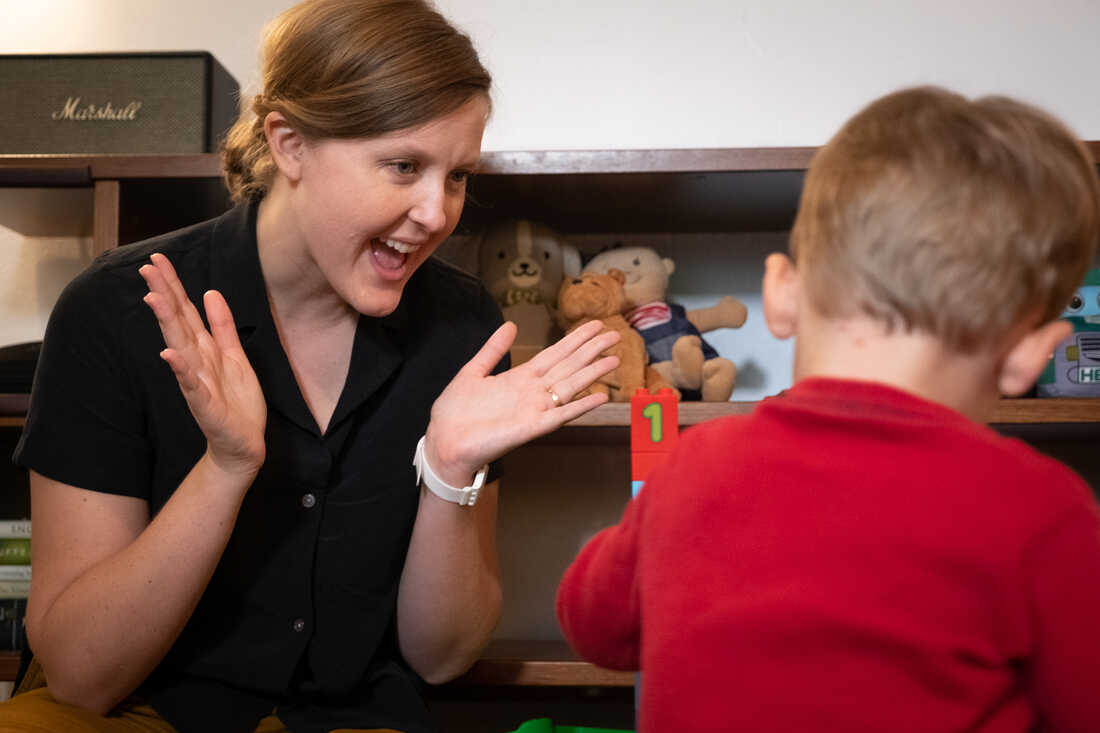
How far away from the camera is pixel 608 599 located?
74 centimetres

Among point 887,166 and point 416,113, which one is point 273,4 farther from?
point 887,166

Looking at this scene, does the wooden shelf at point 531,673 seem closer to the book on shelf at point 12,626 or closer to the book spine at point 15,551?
the book on shelf at point 12,626

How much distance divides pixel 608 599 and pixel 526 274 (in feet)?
3.37

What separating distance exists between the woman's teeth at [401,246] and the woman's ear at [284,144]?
13cm

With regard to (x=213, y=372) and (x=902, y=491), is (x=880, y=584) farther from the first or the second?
(x=213, y=372)

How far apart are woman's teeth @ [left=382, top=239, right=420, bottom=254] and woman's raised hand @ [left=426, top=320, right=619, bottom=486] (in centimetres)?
14

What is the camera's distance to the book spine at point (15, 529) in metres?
1.67

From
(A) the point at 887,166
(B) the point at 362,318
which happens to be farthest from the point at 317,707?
(A) the point at 887,166

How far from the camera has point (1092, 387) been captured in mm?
1543

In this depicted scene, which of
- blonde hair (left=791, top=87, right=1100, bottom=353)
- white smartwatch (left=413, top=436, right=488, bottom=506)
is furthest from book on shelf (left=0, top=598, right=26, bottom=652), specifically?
blonde hair (left=791, top=87, right=1100, bottom=353)

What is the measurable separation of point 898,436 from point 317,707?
83cm

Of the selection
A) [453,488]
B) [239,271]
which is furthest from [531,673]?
[239,271]

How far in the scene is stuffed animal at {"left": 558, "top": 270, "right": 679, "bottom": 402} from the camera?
1.59 metres

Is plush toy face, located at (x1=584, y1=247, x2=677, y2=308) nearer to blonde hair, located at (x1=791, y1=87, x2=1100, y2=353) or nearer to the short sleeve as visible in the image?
A: the short sleeve
